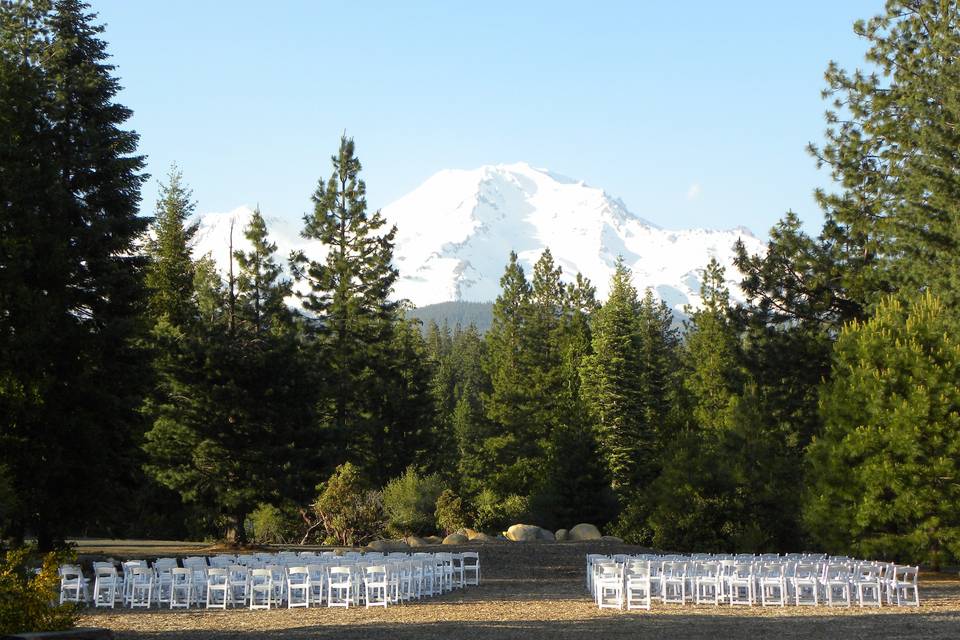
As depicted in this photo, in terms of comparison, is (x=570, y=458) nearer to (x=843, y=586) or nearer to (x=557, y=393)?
(x=843, y=586)

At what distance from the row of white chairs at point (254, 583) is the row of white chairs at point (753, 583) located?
11.6 ft

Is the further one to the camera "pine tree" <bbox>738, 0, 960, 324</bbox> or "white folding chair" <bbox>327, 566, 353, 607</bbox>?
"pine tree" <bbox>738, 0, 960, 324</bbox>

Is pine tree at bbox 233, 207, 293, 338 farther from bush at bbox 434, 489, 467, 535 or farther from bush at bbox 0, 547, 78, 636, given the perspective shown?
bush at bbox 0, 547, 78, 636

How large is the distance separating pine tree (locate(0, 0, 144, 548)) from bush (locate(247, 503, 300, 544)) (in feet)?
35.5

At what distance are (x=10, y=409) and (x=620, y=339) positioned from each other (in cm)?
3349

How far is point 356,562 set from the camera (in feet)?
60.5

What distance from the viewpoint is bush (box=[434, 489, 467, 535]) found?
36.7 meters

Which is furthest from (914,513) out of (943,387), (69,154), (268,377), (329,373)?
(329,373)

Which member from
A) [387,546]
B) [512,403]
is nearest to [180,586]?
[387,546]

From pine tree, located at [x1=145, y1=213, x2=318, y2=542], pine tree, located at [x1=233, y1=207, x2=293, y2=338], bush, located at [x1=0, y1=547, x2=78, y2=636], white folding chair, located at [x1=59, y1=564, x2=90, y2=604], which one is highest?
pine tree, located at [x1=233, y1=207, x2=293, y2=338]

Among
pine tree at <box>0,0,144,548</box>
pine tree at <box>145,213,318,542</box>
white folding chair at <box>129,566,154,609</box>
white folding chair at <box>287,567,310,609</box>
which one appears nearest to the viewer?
white folding chair at <box>287,567,310,609</box>

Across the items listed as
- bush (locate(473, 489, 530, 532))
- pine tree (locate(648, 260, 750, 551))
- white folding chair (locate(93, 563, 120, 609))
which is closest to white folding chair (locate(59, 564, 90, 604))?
white folding chair (locate(93, 563, 120, 609))

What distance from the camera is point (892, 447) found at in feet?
73.9

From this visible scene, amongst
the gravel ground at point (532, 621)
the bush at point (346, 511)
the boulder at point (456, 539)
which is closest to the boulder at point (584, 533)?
the boulder at point (456, 539)
